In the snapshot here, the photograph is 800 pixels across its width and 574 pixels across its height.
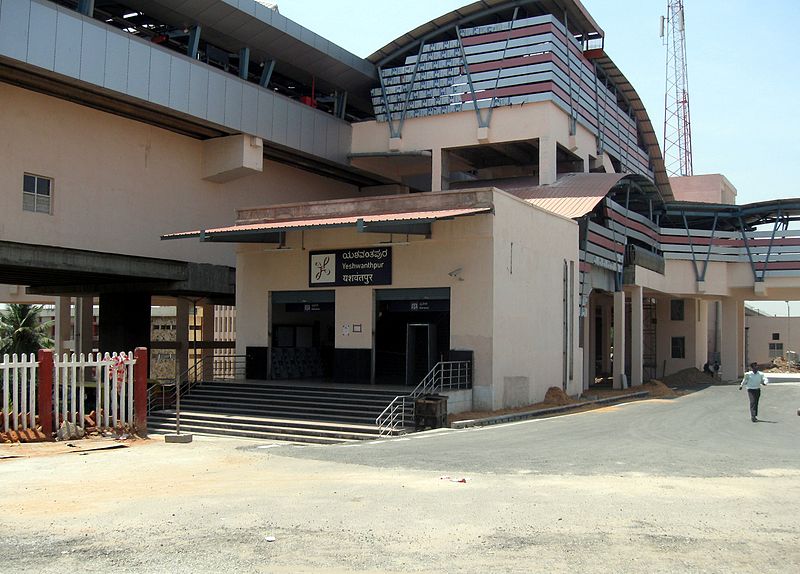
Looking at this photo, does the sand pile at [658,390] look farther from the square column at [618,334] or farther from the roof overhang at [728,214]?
the roof overhang at [728,214]

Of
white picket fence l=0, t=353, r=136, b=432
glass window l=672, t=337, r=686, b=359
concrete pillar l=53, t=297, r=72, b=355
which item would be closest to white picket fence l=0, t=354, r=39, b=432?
white picket fence l=0, t=353, r=136, b=432

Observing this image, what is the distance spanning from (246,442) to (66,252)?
9916 millimetres

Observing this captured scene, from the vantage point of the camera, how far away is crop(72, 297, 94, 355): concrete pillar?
37531 mm

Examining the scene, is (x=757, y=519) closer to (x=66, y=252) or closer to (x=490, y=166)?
(x=66, y=252)

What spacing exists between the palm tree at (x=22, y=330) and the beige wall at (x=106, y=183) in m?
30.8

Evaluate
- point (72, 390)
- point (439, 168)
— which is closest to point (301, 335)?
point (439, 168)

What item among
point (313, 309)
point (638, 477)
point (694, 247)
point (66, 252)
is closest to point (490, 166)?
point (694, 247)

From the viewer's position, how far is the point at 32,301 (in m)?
46.8

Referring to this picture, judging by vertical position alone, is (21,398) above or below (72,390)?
below

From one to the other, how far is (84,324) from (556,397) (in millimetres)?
22715

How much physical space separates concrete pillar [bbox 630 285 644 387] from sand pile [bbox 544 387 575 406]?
12.6 metres

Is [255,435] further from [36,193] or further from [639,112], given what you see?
[639,112]

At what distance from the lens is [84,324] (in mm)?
38438

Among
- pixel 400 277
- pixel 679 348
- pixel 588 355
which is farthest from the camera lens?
pixel 679 348
